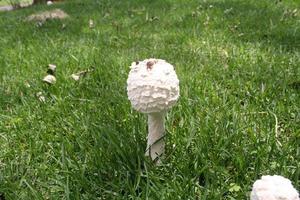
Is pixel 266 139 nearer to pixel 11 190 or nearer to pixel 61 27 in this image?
pixel 11 190

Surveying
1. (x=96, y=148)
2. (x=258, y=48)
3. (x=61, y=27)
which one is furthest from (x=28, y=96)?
(x=61, y=27)

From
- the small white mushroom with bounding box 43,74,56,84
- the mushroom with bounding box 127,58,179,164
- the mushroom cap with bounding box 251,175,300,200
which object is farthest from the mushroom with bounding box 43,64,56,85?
the mushroom cap with bounding box 251,175,300,200

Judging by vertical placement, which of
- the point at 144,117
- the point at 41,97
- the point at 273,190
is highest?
the point at 273,190

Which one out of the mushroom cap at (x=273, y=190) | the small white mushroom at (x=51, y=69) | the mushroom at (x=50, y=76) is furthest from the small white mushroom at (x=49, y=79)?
the mushroom cap at (x=273, y=190)

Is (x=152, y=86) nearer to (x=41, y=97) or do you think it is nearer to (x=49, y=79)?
(x=41, y=97)

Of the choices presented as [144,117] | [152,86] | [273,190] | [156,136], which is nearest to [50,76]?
[144,117]

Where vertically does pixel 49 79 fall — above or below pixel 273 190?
below

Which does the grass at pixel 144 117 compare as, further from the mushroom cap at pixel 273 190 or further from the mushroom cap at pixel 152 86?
the mushroom cap at pixel 273 190

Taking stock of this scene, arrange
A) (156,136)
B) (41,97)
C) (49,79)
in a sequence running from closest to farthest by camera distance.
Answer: (156,136)
(41,97)
(49,79)

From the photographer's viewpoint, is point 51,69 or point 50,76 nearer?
point 50,76
